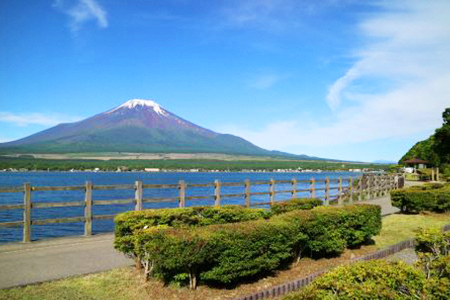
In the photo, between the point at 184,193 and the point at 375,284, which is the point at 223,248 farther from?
the point at 184,193

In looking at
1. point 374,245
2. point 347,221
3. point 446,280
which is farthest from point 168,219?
point 374,245

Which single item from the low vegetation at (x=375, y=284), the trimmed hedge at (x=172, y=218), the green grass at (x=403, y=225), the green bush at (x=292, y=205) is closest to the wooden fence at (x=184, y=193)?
the trimmed hedge at (x=172, y=218)

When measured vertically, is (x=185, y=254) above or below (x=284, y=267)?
above

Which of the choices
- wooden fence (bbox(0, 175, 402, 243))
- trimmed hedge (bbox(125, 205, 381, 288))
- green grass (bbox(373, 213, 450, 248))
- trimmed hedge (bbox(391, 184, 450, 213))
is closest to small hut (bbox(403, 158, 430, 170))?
wooden fence (bbox(0, 175, 402, 243))

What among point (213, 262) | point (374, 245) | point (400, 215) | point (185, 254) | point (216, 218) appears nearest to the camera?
point (185, 254)

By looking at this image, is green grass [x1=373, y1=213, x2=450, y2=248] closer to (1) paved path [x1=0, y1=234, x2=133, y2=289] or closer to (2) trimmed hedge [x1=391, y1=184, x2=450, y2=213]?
(2) trimmed hedge [x1=391, y1=184, x2=450, y2=213]

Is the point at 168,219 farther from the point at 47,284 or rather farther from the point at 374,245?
the point at 374,245

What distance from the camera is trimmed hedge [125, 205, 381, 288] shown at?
6.51 m

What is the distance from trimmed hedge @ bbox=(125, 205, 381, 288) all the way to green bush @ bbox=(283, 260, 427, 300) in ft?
8.60

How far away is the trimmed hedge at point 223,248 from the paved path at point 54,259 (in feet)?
4.87

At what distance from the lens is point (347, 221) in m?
10.1

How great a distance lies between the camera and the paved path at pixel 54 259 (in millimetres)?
7402

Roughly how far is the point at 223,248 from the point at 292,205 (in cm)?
553

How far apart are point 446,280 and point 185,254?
374 centimetres
